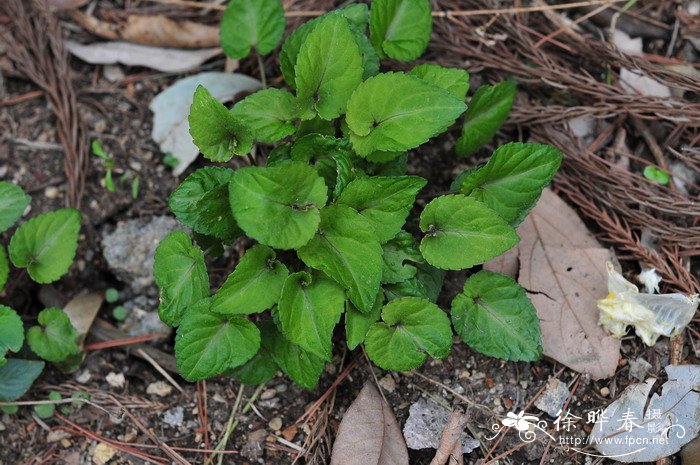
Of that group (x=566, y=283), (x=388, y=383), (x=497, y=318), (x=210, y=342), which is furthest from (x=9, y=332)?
(x=566, y=283)

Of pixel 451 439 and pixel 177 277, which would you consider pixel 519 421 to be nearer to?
pixel 451 439

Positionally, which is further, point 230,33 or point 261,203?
point 230,33

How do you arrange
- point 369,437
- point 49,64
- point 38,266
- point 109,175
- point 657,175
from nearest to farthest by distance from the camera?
point 369,437 < point 38,266 < point 657,175 < point 109,175 < point 49,64

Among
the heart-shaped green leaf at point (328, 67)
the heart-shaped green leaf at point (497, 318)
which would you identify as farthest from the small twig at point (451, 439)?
the heart-shaped green leaf at point (328, 67)

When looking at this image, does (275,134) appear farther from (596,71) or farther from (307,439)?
(596,71)

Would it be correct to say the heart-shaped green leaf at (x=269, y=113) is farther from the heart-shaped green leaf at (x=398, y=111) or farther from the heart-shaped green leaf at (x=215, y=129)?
the heart-shaped green leaf at (x=398, y=111)

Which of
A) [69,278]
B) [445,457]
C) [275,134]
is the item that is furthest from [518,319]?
[69,278]
